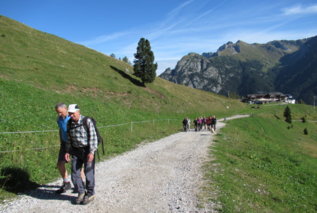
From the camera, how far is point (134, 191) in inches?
333

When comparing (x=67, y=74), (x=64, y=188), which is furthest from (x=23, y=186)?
(x=67, y=74)

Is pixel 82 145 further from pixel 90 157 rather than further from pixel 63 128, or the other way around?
pixel 63 128

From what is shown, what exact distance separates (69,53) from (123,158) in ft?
164

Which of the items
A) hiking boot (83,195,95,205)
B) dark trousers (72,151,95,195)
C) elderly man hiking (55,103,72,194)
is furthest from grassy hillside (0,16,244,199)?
hiking boot (83,195,95,205)

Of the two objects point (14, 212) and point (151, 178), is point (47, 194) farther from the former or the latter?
point (151, 178)

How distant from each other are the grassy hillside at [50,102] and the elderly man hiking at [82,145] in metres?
2.44

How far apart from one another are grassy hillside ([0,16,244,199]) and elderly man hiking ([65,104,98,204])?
2.44 meters

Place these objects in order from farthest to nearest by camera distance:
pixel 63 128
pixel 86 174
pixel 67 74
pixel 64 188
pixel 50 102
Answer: pixel 67 74 < pixel 50 102 < pixel 64 188 < pixel 63 128 < pixel 86 174

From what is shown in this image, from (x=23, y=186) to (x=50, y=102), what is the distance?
16776mm

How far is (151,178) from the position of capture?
33.2 feet

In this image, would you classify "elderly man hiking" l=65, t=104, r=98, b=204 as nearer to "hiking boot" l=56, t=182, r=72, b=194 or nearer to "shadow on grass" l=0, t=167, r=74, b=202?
"shadow on grass" l=0, t=167, r=74, b=202

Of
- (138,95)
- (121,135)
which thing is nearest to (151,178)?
(121,135)

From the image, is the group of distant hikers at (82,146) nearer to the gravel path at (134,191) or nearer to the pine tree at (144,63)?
the gravel path at (134,191)

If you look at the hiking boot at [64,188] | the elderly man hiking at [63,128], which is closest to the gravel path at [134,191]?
the hiking boot at [64,188]
